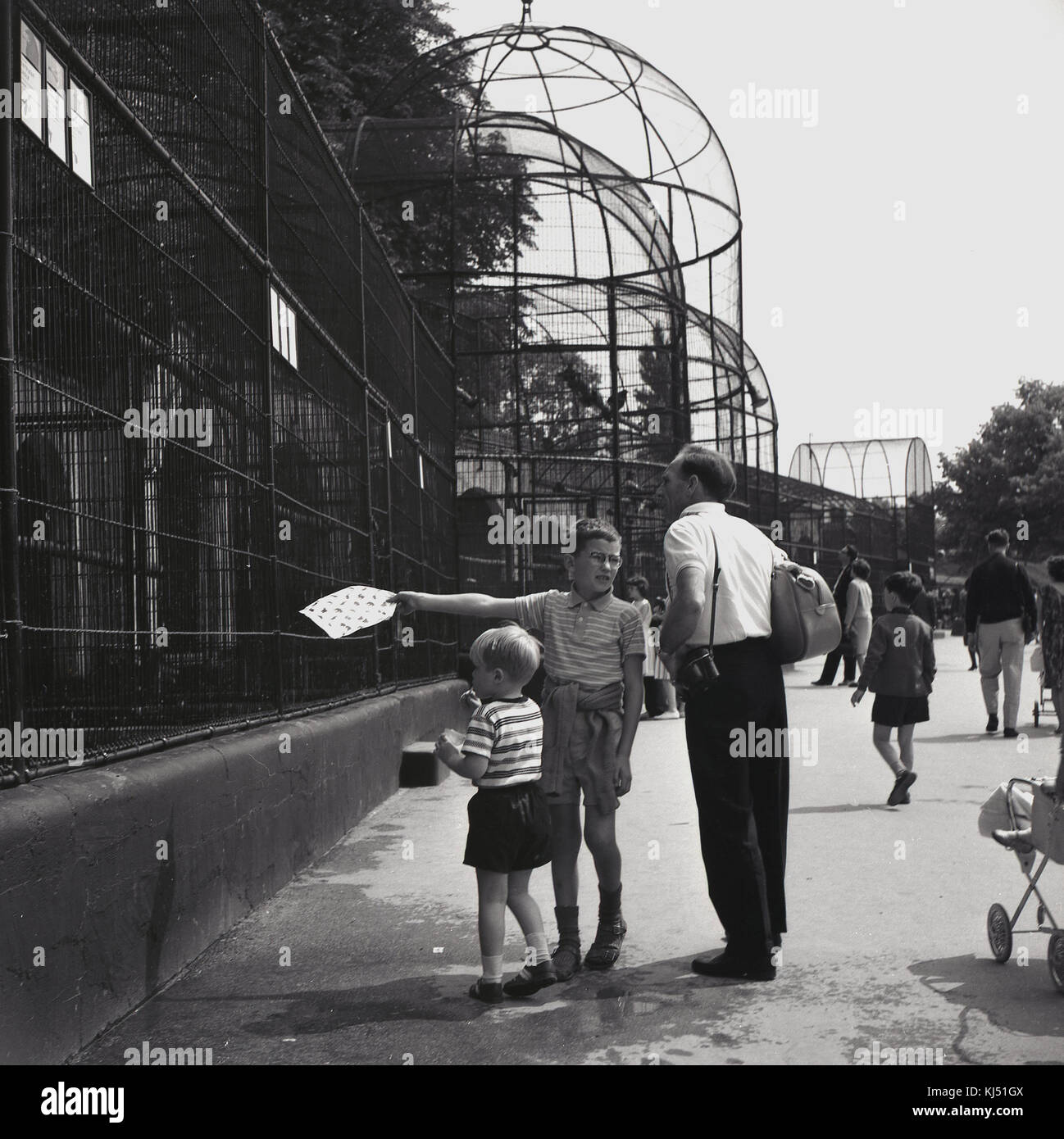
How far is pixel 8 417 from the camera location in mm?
4094

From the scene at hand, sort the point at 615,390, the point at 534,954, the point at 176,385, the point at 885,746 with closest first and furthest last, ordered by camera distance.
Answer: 1. the point at 534,954
2. the point at 176,385
3. the point at 885,746
4. the point at 615,390

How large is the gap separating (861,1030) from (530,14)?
16.9 meters

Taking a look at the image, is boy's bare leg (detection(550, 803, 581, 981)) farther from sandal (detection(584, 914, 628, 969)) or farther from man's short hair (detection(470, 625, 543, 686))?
man's short hair (detection(470, 625, 543, 686))

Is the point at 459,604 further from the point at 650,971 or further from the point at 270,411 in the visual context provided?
the point at 270,411

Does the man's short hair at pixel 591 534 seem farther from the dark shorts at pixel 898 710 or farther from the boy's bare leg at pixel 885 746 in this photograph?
the dark shorts at pixel 898 710

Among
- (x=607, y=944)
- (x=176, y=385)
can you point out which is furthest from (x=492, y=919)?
(x=176, y=385)

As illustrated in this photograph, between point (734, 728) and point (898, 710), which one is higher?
point (734, 728)

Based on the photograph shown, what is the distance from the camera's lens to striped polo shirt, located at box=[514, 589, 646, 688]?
5.39 m

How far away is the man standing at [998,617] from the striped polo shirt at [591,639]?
8.62 metres

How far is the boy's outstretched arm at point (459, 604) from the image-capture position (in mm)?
5301

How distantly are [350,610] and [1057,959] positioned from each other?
8.22 ft

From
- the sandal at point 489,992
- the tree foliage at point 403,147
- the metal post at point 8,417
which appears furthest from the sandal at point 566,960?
the tree foliage at point 403,147
